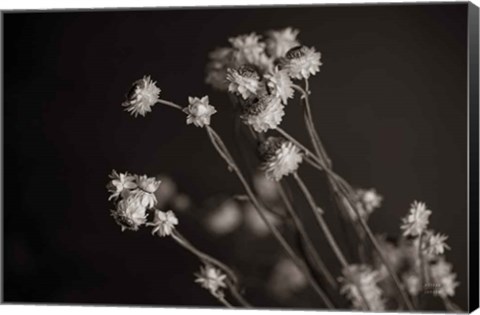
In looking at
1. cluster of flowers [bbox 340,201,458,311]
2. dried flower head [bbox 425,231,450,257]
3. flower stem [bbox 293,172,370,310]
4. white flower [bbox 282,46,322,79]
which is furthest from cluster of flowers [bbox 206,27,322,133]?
dried flower head [bbox 425,231,450,257]

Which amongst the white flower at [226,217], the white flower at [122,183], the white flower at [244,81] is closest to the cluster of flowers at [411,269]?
the white flower at [226,217]

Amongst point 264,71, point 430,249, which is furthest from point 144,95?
point 430,249

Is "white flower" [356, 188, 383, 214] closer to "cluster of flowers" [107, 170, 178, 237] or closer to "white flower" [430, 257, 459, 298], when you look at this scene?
"white flower" [430, 257, 459, 298]

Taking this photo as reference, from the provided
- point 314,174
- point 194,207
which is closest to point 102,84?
point 194,207

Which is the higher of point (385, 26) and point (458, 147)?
point (385, 26)

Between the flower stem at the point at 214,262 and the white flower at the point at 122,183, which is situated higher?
the white flower at the point at 122,183

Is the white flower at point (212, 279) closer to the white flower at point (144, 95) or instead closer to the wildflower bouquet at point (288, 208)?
the wildflower bouquet at point (288, 208)

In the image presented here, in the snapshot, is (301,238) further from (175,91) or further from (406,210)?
(175,91)
